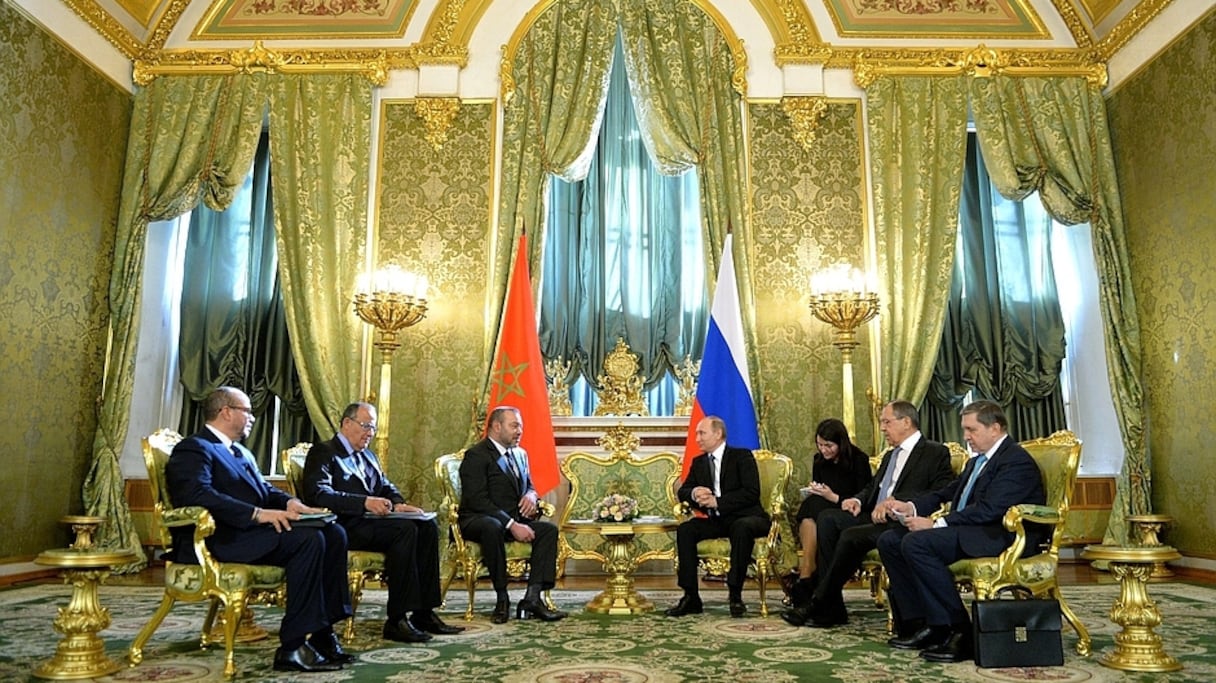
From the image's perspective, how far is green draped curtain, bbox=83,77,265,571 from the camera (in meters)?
7.73

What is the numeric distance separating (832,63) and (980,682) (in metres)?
6.17

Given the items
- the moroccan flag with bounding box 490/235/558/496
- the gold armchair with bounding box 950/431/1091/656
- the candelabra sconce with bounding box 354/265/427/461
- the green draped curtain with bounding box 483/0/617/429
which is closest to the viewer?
the gold armchair with bounding box 950/431/1091/656

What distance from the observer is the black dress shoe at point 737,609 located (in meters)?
5.42

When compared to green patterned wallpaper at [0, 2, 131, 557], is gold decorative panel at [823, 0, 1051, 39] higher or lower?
higher

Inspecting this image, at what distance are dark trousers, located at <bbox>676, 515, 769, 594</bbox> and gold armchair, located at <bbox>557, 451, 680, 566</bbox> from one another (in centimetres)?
142

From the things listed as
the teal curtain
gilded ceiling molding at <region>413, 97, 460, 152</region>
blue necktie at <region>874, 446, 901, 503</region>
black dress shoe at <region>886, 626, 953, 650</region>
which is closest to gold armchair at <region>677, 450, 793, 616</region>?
blue necktie at <region>874, 446, 901, 503</region>

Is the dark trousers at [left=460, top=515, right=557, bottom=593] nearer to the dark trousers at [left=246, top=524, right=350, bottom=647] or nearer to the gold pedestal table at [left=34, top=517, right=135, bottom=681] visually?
the dark trousers at [left=246, top=524, right=350, bottom=647]

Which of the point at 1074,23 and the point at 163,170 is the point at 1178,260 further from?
the point at 163,170

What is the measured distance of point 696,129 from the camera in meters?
8.20

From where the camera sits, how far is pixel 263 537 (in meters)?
4.13

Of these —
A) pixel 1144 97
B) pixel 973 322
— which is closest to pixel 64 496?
pixel 973 322

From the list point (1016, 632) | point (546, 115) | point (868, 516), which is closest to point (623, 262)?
point (546, 115)

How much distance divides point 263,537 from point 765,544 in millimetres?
2994

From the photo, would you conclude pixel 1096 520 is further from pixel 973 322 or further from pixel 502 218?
pixel 502 218
